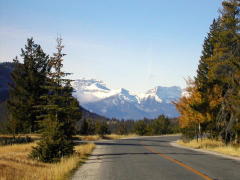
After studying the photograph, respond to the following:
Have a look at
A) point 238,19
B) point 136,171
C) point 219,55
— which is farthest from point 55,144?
point 238,19

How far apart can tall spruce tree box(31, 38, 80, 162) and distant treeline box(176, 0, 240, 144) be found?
40.3ft

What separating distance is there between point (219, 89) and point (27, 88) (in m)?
24.3

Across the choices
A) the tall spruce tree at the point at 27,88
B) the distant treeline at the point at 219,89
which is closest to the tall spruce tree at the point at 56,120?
the distant treeline at the point at 219,89

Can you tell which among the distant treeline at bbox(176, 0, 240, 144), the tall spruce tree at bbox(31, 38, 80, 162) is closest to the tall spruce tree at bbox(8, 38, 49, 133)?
A: the distant treeline at bbox(176, 0, 240, 144)

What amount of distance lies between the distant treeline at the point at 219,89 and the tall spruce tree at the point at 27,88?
60.8 ft

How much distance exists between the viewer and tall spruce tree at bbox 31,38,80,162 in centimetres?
1870

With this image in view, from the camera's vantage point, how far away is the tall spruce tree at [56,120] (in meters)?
18.7

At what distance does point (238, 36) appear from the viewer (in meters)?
25.3

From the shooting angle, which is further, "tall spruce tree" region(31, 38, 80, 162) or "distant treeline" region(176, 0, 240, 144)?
"distant treeline" region(176, 0, 240, 144)

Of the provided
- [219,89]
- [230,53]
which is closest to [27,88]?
[219,89]

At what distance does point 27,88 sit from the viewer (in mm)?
44156

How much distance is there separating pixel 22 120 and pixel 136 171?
3264 cm

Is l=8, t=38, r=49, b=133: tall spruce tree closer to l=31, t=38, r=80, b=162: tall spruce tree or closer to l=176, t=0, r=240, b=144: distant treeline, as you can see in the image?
l=176, t=0, r=240, b=144: distant treeline

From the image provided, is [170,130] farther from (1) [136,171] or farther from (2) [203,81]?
(1) [136,171]
